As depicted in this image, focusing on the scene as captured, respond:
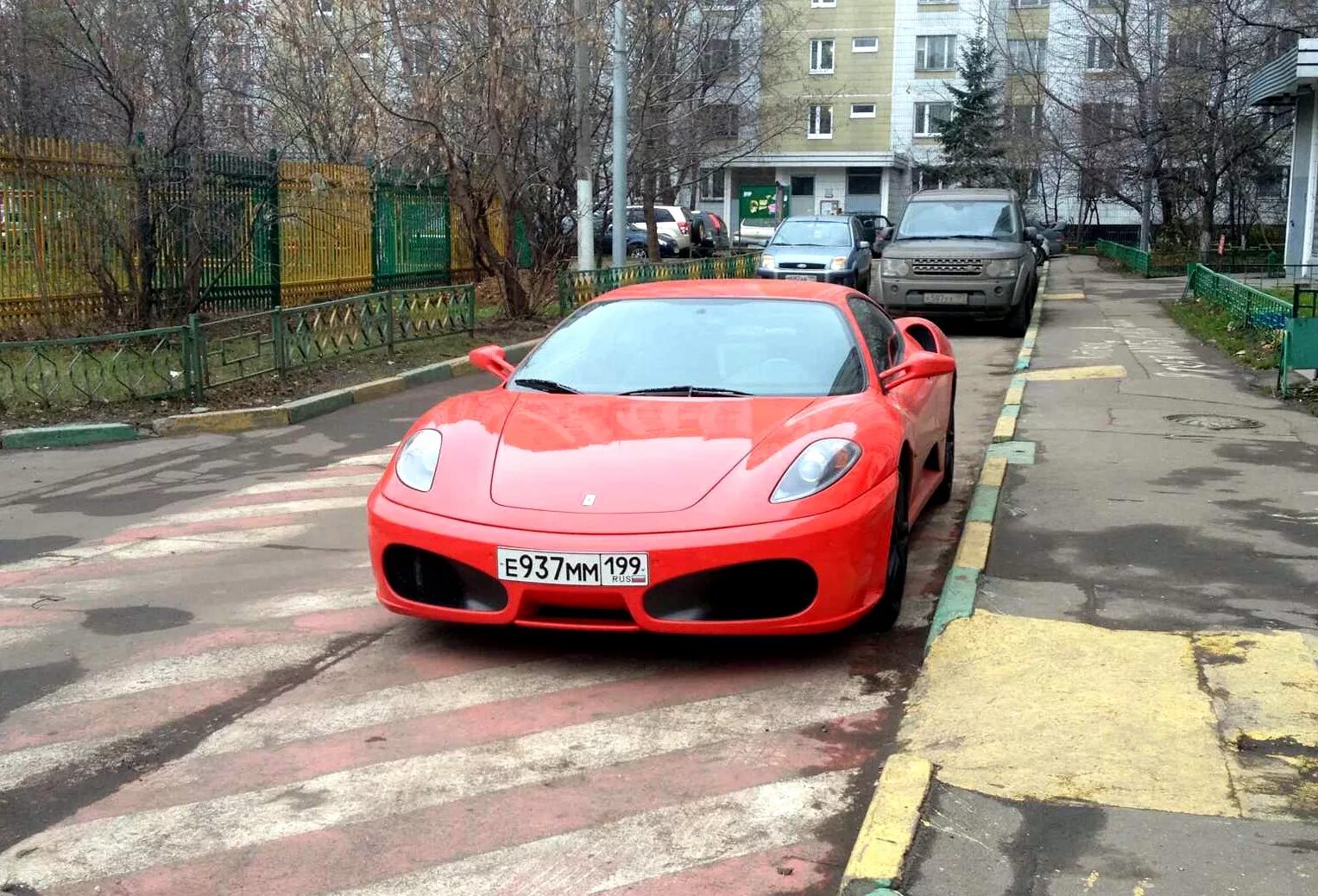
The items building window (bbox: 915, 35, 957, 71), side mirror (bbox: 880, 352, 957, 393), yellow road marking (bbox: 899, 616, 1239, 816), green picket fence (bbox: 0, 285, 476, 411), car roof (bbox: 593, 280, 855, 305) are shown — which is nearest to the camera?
yellow road marking (bbox: 899, 616, 1239, 816)

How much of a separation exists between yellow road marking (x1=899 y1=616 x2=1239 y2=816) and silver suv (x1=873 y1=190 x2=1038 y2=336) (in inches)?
536

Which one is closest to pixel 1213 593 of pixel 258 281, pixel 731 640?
pixel 731 640

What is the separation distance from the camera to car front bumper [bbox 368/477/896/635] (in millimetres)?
4918

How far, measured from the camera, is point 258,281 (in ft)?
58.8

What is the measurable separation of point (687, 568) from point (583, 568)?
38 centimetres

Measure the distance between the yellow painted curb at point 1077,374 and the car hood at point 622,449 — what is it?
8.52 metres

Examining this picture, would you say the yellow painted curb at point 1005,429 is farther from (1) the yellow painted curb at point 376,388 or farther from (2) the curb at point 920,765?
(1) the yellow painted curb at point 376,388

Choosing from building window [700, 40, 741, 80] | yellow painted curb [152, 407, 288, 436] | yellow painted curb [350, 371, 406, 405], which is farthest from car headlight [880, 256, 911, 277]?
building window [700, 40, 741, 80]

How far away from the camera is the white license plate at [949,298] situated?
737 inches

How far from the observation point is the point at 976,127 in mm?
55656

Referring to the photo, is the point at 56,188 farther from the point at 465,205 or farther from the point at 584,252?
the point at 584,252

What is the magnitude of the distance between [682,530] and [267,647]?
1.83 metres

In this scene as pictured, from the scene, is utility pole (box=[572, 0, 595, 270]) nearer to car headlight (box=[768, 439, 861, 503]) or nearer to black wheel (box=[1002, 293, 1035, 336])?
black wheel (box=[1002, 293, 1035, 336])

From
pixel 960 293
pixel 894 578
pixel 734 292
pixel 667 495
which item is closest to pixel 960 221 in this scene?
pixel 960 293
